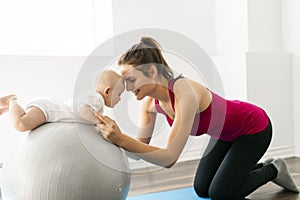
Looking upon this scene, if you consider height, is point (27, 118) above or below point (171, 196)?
above

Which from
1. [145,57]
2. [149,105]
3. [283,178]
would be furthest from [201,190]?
[145,57]

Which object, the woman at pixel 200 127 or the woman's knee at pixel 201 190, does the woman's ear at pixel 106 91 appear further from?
the woman's knee at pixel 201 190

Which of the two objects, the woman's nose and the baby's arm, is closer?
the woman's nose

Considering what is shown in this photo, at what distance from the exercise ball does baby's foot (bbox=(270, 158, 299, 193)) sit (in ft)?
3.47

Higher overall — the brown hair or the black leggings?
the brown hair

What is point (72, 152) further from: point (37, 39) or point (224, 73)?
point (224, 73)

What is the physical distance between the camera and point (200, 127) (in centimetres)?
178

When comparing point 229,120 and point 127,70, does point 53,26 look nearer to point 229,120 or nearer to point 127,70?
point 229,120

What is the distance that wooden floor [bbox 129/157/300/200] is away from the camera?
2131 mm

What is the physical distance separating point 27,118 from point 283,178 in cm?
146

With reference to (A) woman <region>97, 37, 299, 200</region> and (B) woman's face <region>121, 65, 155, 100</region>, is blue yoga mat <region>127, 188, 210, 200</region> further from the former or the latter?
(B) woman's face <region>121, 65, 155, 100</region>

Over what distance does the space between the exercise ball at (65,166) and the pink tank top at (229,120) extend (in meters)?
0.37

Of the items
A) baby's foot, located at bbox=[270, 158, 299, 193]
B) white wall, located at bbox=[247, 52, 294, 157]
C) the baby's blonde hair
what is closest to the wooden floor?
baby's foot, located at bbox=[270, 158, 299, 193]

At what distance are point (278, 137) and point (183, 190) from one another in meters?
1.46
